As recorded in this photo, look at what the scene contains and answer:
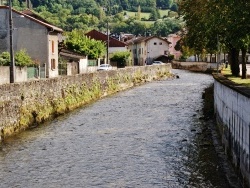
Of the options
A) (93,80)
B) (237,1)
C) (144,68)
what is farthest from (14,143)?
(144,68)

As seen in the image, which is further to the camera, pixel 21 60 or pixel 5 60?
pixel 21 60

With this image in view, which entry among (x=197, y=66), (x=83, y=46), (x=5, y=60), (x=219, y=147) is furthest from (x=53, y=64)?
(x=197, y=66)

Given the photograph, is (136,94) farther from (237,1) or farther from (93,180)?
(93,180)

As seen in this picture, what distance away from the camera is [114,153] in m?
21.7

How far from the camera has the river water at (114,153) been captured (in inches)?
680

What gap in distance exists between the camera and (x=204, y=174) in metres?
18.0

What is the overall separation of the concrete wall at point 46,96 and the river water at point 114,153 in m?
0.86

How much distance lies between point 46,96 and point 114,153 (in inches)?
498

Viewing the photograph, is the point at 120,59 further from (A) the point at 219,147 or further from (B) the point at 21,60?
(A) the point at 219,147

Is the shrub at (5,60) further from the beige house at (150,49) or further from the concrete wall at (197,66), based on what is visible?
the beige house at (150,49)

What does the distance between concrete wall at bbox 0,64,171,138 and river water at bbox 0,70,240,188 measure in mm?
856

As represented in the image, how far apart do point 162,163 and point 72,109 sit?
18663 mm

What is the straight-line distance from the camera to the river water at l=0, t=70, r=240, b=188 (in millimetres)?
17266

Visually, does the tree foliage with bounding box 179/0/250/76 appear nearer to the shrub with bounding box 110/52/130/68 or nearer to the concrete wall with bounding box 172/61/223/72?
the shrub with bounding box 110/52/130/68
